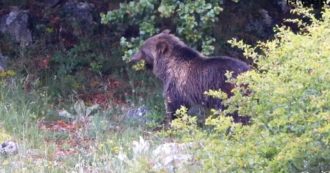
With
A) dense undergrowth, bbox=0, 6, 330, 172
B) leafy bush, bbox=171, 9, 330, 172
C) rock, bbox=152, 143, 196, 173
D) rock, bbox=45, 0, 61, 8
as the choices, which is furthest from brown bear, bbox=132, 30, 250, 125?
rock, bbox=45, 0, 61, 8

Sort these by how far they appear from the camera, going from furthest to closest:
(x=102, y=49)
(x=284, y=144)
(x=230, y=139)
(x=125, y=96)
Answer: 1. (x=102, y=49)
2. (x=125, y=96)
3. (x=230, y=139)
4. (x=284, y=144)

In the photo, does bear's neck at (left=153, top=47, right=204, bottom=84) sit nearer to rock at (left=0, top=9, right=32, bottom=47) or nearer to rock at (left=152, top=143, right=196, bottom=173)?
rock at (left=152, top=143, right=196, bottom=173)

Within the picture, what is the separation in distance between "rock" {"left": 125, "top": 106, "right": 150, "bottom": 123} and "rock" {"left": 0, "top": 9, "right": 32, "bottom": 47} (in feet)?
11.8

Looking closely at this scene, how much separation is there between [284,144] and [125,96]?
697 centimetres

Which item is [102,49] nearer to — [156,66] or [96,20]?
[96,20]

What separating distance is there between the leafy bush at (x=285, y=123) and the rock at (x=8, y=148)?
125 inches

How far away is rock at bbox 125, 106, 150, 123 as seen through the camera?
1148 cm

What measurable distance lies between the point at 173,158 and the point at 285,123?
5.35 feet

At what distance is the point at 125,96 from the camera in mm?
12906

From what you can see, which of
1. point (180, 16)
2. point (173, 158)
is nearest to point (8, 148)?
point (173, 158)

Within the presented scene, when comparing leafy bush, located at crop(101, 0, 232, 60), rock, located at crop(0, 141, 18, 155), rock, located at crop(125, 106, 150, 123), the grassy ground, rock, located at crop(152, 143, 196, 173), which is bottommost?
rock, located at crop(0, 141, 18, 155)

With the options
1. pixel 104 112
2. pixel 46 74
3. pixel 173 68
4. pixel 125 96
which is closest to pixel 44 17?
pixel 46 74

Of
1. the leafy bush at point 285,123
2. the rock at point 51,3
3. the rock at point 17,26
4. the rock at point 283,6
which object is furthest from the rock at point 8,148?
the rock at point 283,6

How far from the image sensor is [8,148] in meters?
9.42
